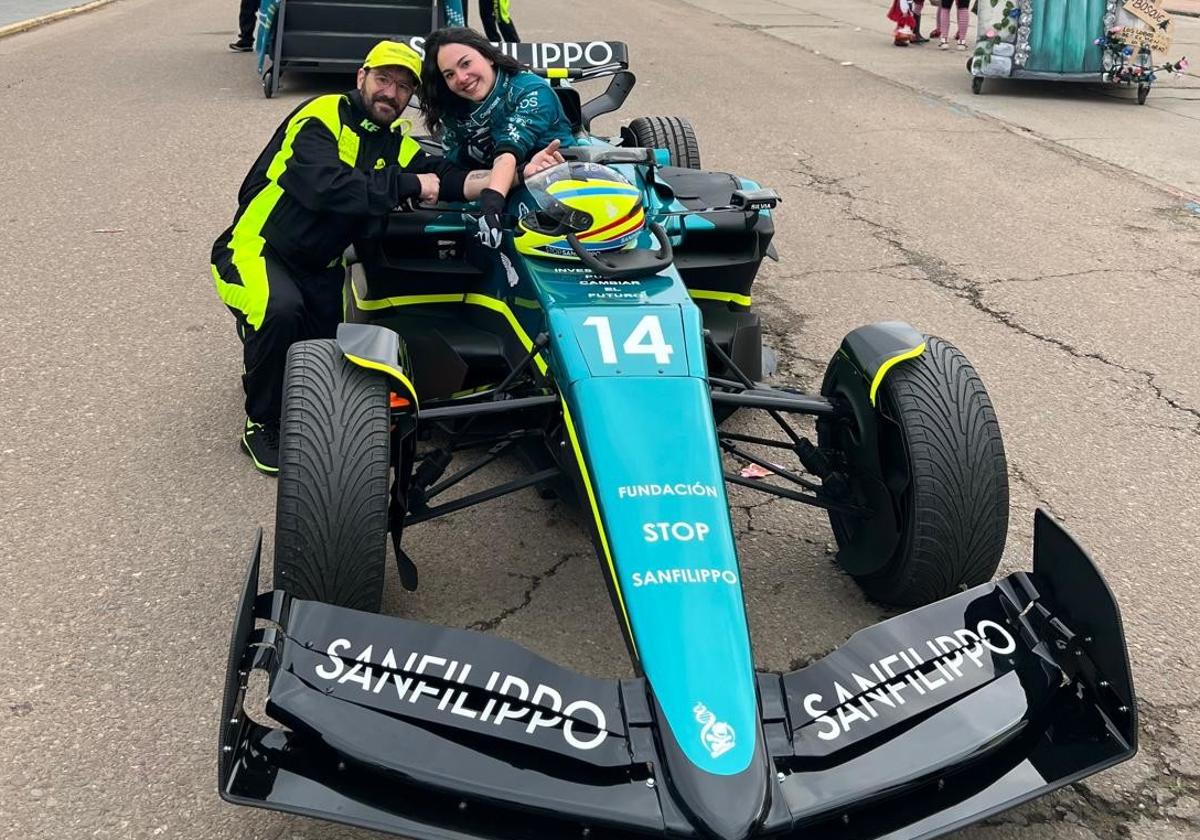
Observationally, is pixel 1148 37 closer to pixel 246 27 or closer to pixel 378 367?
pixel 246 27

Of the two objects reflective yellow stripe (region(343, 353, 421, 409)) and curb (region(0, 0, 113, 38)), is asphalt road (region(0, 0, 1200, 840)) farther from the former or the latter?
curb (region(0, 0, 113, 38))

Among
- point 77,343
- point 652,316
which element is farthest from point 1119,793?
point 77,343

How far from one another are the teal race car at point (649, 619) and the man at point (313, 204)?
0.57m

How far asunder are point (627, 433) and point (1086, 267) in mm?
4706

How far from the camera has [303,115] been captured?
4.25 metres

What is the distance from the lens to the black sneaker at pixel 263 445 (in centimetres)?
425

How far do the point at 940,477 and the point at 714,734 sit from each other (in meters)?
1.09

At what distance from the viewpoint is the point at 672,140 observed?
620 centimetres

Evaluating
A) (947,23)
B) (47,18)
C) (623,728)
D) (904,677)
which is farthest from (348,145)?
(47,18)

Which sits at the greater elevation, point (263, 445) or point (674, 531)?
point (674, 531)

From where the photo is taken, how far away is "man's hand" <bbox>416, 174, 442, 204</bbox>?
13.8 feet

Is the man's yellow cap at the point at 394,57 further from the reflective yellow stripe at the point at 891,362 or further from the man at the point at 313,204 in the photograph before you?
the reflective yellow stripe at the point at 891,362

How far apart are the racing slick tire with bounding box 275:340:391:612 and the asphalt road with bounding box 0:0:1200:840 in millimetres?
469

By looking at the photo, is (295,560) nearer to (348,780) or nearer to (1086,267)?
(348,780)
